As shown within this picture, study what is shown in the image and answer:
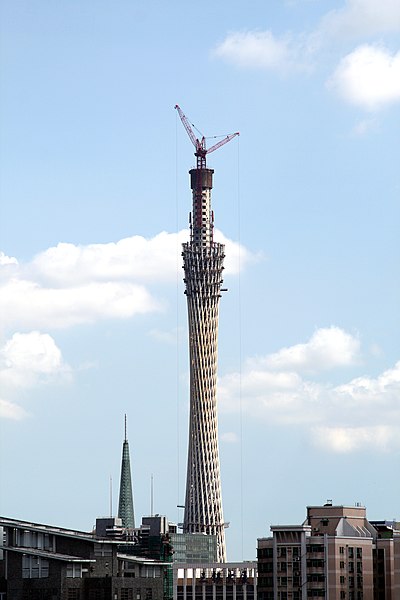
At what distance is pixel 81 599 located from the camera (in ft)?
618

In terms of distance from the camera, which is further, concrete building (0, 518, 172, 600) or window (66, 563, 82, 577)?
window (66, 563, 82, 577)

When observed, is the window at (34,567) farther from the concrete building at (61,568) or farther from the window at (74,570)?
the window at (74,570)

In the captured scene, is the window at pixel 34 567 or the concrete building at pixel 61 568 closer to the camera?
the concrete building at pixel 61 568

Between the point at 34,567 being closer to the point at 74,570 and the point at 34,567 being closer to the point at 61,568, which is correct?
the point at 61,568

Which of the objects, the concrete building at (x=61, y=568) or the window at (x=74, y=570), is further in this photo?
the window at (x=74, y=570)

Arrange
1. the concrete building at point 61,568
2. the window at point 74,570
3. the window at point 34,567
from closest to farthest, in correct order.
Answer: the concrete building at point 61,568, the window at point 34,567, the window at point 74,570

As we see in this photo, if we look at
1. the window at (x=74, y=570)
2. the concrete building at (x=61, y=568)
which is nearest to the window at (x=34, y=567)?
the concrete building at (x=61, y=568)

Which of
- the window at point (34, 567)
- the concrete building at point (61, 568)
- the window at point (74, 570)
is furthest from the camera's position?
the window at point (74, 570)

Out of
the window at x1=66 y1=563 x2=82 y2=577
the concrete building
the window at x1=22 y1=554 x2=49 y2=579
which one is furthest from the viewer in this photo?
the window at x1=66 y1=563 x2=82 y2=577

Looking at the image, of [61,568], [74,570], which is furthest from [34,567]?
[74,570]

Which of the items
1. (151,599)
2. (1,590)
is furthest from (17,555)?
(151,599)

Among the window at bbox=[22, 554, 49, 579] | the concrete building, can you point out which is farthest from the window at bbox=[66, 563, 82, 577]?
the window at bbox=[22, 554, 49, 579]

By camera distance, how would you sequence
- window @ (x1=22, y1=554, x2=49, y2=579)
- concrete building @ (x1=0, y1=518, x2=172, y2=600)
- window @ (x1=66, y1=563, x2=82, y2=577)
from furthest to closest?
window @ (x1=66, y1=563, x2=82, y2=577) < window @ (x1=22, y1=554, x2=49, y2=579) < concrete building @ (x1=0, y1=518, x2=172, y2=600)

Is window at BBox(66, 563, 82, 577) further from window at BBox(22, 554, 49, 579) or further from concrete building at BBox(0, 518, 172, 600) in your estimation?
window at BBox(22, 554, 49, 579)
